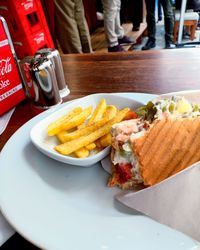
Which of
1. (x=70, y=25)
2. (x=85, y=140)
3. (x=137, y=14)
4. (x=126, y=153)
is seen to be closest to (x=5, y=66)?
(x=85, y=140)

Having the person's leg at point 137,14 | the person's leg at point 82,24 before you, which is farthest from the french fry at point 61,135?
the person's leg at point 137,14

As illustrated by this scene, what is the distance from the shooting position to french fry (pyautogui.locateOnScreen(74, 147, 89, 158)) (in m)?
0.68

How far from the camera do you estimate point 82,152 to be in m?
0.68

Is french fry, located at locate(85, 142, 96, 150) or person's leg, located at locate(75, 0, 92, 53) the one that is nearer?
french fry, located at locate(85, 142, 96, 150)

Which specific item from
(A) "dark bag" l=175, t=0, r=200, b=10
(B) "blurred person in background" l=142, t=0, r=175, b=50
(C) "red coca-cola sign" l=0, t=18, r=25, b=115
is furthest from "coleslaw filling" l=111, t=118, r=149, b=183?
(A) "dark bag" l=175, t=0, r=200, b=10

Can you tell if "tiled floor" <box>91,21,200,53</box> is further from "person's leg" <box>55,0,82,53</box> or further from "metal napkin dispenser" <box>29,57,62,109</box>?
"metal napkin dispenser" <box>29,57,62,109</box>

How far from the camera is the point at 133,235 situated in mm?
507

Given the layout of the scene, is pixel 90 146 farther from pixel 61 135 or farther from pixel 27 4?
pixel 27 4

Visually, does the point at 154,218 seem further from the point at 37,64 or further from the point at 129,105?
the point at 37,64

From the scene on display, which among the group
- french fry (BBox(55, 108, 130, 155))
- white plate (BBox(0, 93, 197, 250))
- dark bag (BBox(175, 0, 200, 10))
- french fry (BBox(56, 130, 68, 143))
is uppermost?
french fry (BBox(55, 108, 130, 155))

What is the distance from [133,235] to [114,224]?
0.05 metres

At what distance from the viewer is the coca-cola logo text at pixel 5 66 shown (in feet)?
3.18

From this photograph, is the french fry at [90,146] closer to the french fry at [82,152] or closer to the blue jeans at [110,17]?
the french fry at [82,152]

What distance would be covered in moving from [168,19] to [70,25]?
2.06 meters
